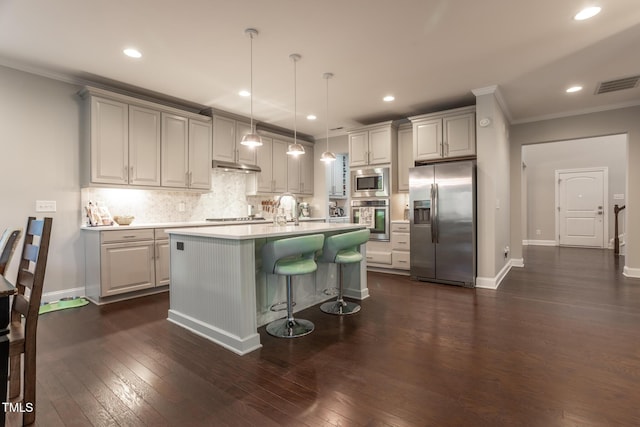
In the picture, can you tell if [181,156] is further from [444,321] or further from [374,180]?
[444,321]

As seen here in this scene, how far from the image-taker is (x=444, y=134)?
4.68 metres

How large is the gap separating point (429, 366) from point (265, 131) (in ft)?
15.6

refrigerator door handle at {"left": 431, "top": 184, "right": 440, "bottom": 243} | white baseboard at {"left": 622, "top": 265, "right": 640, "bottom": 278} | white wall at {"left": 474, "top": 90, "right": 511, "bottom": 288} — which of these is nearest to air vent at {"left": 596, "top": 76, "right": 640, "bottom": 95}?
white wall at {"left": 474, "top": 90, "right": 511, "bottom": 288}

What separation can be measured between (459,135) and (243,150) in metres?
3.40

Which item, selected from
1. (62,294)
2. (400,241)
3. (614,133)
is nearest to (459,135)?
(400,241)

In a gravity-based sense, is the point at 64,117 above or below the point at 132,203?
above

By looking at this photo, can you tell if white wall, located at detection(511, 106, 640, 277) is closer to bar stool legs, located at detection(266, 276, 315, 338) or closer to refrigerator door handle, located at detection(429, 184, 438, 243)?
refrigerator door handle, located at detection(429, 184, 438, 243)

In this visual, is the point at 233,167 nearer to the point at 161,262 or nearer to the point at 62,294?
the point at 161,262

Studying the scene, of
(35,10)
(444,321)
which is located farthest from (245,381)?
(35,10)

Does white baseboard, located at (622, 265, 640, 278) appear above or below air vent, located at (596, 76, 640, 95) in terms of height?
below

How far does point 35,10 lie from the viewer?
2463 millimetres

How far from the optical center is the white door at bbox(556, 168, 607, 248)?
7.86 meters

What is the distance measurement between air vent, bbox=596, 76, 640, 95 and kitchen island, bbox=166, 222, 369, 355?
390 cm

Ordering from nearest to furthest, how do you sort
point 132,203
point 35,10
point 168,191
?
1. point 35,10
2. point 132,203
3. point 168,191
